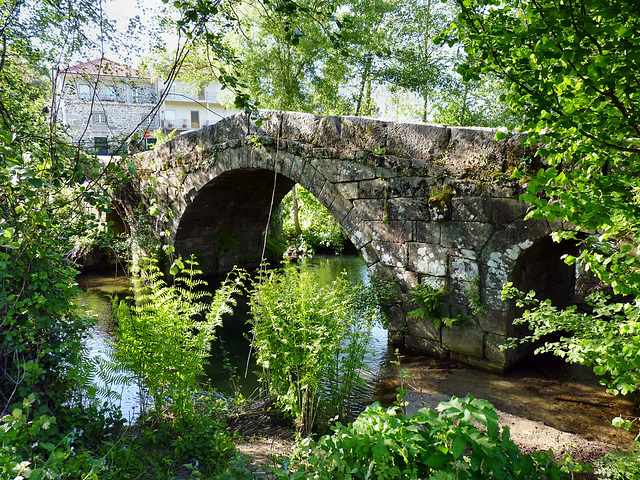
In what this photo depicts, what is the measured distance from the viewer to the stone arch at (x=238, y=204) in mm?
5359

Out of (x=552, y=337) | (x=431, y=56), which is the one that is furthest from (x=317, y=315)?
(x=431, y=56)

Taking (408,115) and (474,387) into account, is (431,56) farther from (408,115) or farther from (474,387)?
(474,387)

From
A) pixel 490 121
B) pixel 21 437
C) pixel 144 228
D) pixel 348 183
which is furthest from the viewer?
pixel 490 121

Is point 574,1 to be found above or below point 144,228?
above

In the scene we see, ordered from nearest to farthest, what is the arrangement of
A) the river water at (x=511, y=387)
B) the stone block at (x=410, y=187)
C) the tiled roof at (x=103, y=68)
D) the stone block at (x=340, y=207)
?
the tiled roof at (x=103, y=68) < the river water at (x=511, y=387) < the stone block at (x=410, y=187) < the stone block at (x=340, y=207)

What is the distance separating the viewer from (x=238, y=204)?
8.66m

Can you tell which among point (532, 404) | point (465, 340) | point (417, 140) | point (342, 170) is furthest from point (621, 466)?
point (342, 170)

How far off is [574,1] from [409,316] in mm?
3501

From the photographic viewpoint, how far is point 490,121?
52.4 feet

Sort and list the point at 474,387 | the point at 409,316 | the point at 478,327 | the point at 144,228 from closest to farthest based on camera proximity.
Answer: the point at 474,387, the point at 478,327, the point at 409,316, the point at 144,228

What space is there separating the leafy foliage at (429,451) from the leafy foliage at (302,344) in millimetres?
A: 1020

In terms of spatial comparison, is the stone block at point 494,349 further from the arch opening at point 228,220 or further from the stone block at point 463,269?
the arch opening at point 228,220

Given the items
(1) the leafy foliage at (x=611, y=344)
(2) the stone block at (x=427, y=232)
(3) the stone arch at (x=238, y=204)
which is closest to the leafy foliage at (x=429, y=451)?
(1) the leafy foliage at (x=611, y=344)

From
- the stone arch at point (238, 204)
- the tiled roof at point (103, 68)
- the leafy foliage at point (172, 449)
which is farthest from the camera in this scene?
the stone arch at point (238, 204)
